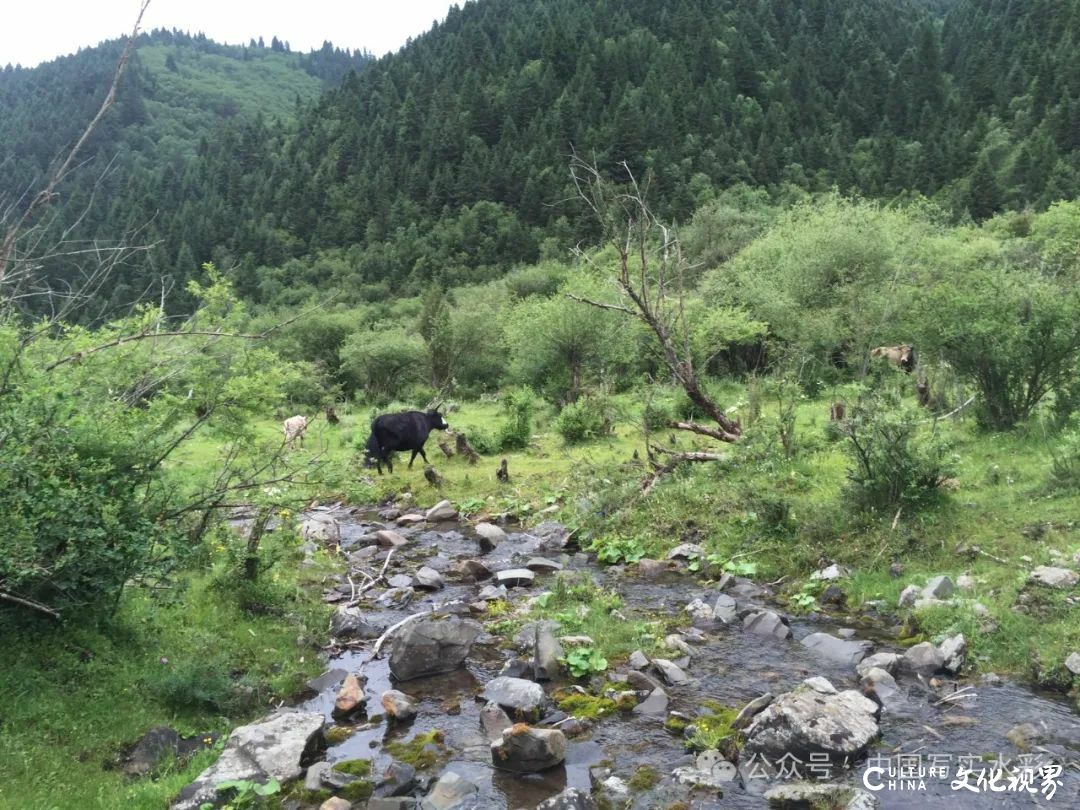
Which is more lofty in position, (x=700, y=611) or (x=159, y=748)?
(x=159, y=748)

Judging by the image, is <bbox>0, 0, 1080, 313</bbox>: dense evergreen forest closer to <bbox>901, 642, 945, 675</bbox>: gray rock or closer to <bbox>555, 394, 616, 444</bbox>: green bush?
<bbox>555, 394, 616, 444</bbox>: green bush

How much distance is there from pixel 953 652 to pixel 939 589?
138 cm

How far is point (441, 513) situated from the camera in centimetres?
1631

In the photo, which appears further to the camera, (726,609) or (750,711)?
(726,609)

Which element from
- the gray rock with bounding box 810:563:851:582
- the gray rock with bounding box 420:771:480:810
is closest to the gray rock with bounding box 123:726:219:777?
the gray rock with bounding box 420:771:480:810

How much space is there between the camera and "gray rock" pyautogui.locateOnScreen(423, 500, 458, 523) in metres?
16.2

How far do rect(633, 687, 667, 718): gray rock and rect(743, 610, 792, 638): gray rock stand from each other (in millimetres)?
2234

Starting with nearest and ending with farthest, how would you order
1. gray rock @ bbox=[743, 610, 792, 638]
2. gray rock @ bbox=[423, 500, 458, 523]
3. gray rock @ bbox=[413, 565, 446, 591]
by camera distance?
gray rock @ bbox=[743, 610, 792, 638]
gray rock @ bbox=[413, 565, 446, 591]
gray rock @ bbox=[423, 500, 458, 523]

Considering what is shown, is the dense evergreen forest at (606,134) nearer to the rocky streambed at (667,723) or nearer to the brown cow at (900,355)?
the brown cow at (900,355)

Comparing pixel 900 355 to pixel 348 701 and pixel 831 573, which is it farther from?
pixel 348 701

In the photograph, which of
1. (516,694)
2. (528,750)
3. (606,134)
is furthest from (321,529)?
(606,134)

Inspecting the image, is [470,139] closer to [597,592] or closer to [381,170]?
[381,170]

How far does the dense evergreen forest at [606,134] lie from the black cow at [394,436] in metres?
61.1

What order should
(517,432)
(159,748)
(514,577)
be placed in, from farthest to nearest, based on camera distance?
(517,432) → (514,577) → (159,748)
